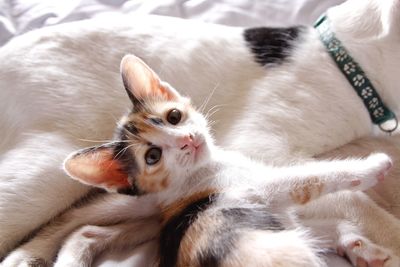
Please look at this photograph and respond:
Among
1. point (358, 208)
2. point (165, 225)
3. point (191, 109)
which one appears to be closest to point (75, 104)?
point (191, 109)

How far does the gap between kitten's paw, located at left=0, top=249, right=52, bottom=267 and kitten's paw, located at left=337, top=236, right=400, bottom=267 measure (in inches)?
27.0

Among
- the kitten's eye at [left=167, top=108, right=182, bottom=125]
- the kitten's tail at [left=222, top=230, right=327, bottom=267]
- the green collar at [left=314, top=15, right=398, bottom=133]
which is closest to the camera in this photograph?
the kitten's tail at [left=222, top=230, right=327, bottom=267]

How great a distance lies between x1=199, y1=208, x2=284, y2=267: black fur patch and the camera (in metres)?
0.99

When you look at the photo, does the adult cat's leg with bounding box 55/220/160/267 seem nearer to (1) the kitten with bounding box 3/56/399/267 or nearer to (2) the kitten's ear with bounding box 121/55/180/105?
(1) the kitten with bounding box 3/56/399/267

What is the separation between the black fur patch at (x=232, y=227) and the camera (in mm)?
994

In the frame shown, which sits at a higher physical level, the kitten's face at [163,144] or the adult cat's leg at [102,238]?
the kitten's face at [163,144]

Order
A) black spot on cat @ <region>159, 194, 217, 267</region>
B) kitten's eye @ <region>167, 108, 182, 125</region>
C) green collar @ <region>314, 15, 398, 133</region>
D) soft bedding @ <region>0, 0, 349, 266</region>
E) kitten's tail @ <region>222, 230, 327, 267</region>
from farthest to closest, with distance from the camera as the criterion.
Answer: soft bedding @ <region>0, 0, 349, 266</region>
green collar @ <region>314, 15, 398, 133</region>
kitten's eye @ <region>167, 108, 182, 125</region>
black spot on cat @ <region>159, 194, 217, 267</region>
kitten's tail @ <region>222, 230, 327, 267</region>

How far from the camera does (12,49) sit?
145 cm

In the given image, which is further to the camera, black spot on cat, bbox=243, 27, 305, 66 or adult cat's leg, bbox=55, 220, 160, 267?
black spot on cat, bbox=243, 27, 305, 66

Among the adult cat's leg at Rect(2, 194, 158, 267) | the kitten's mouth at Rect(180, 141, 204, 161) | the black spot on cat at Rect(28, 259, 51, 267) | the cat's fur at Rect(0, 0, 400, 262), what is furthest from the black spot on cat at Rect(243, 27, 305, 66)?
the black spot on cat at Rect(28, 259, 51, 267)

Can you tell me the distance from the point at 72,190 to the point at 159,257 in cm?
32

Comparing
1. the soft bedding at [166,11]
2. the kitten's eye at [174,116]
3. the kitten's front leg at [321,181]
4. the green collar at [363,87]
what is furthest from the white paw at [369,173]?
the soft bedding at [166,11]

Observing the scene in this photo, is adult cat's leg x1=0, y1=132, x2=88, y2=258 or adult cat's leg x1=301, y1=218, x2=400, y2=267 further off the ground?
adult cat's leg x1=301, y1=218, x2=400, y2=267

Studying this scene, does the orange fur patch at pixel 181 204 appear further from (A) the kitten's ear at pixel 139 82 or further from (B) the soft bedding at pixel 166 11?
(B) the soft bedding at pixel 166 11
